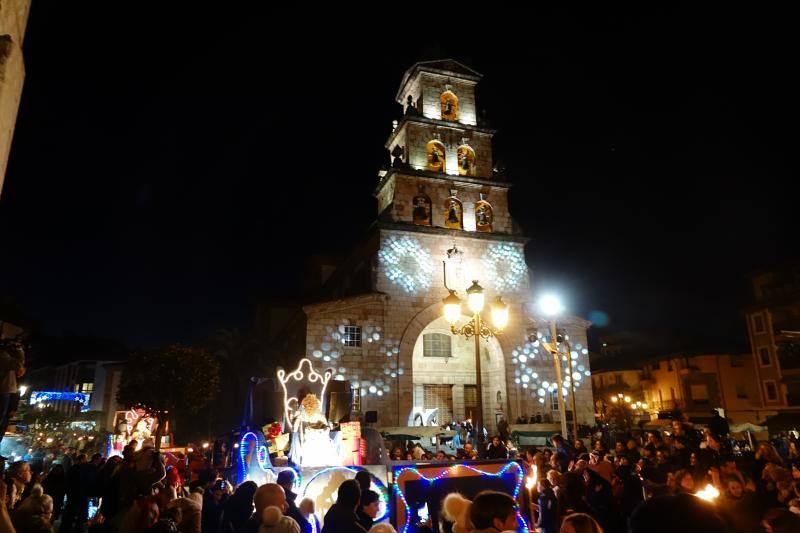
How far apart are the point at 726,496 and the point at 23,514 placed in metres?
7.51

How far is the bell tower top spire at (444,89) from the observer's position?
27328mm

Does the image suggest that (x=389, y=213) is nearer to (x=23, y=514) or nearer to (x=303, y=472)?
(x=303, y=472)

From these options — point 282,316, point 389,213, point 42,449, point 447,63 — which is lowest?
point 42,449

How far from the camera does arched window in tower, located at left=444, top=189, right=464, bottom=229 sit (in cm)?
2569

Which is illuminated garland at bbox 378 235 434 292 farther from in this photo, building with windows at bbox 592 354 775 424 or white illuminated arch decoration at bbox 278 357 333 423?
building with windows at bbox 592 354 775 424

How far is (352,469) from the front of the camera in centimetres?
737

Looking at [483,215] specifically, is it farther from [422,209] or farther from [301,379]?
[301,379]

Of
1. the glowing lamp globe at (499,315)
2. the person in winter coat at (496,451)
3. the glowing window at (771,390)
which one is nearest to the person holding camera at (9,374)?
the glowing lamp globe at (499,315)

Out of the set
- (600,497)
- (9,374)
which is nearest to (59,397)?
(9,374)

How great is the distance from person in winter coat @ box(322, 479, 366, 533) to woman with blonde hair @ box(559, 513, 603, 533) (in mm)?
1909

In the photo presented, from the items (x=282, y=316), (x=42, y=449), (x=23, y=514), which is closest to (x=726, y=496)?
(x=23, y=514)

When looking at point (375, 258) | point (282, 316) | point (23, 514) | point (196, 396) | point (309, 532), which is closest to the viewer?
point (23, 514)

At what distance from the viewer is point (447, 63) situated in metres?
28.0

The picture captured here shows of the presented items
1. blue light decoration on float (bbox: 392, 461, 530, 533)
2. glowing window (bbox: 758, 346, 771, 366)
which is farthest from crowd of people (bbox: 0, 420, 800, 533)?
glowing window (bbox: 758, 346, 771, 366)
